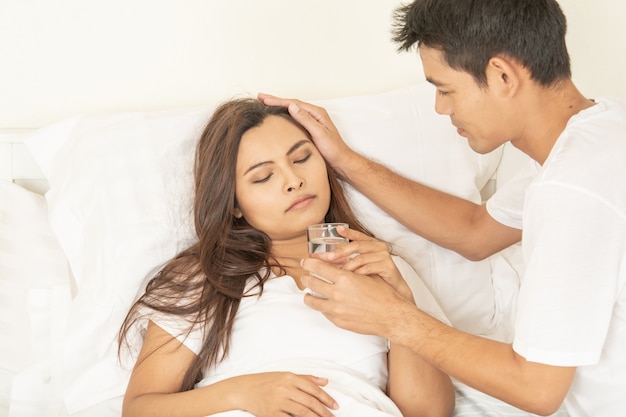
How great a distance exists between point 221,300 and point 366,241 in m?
0.40

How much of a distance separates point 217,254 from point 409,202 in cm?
53

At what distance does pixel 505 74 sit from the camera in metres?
1.49

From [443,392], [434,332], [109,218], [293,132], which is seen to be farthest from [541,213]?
[109,218]

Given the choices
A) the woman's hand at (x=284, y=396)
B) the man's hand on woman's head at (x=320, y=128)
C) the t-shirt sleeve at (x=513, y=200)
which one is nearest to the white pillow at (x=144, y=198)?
the man's hand on woman's head at (x=320, y=128)

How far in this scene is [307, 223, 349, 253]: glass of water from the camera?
58.1 inches

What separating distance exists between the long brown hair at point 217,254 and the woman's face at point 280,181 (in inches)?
1.3

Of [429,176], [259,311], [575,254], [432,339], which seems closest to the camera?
[575,254]

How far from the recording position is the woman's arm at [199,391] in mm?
1503

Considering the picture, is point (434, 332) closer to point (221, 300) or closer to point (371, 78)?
point (221, 300)

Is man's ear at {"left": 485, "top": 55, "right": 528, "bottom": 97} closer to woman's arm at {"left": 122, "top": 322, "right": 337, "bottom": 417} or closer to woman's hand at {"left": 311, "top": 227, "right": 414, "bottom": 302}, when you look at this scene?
woman's hand at {"left": 311, "top": 227, "right": 414, "bottom": 302}

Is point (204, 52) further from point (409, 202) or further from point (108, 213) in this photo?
point (409, 202)

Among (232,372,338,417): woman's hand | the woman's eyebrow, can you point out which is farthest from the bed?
(232,372,338,417): woman's hand

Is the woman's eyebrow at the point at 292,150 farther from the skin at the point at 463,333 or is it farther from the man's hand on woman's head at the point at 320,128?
the skin at the point at 463,333

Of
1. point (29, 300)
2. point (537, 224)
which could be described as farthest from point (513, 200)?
point (29, 300)
